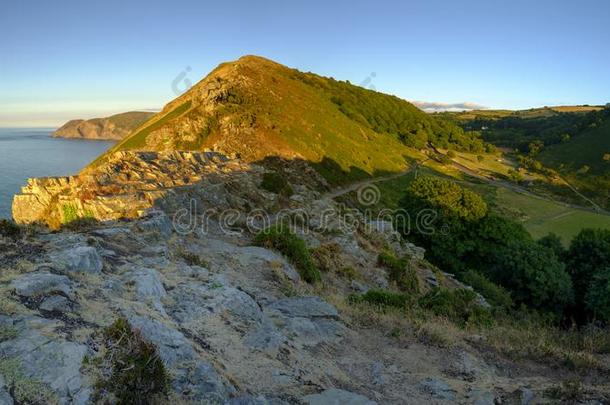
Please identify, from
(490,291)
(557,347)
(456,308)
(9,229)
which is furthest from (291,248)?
(490,291)

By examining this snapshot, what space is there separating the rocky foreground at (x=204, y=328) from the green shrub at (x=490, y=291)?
13.1 m

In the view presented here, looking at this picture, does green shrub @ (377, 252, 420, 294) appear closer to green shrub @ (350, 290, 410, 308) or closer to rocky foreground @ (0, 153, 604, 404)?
rocky foreground @ (0, 153, 604, 404)

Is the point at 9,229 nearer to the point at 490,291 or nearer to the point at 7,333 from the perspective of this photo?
the point at 7,333

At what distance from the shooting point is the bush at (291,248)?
665 inches

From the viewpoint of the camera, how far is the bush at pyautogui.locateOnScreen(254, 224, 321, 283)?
16.9m

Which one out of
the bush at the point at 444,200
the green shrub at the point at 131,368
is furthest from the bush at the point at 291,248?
the bush at the point at 444,200

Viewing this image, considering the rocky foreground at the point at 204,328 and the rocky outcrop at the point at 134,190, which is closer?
the rocky foreground at the point at 204,328

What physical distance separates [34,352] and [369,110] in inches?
4881

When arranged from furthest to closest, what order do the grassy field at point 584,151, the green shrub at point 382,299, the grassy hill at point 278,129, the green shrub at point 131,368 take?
1. the grassy field at point 584,151
2. the grassy hill at point 278,129
3. the green shrub at point 382,299
4. the green shrub at point 131,368

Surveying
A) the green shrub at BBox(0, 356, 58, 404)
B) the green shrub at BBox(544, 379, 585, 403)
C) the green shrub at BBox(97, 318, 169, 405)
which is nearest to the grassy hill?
the green shrub at BBox(544, 379, 585, 403)

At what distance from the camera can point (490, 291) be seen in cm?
2798

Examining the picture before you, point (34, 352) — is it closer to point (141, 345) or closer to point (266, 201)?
point (141, 345)

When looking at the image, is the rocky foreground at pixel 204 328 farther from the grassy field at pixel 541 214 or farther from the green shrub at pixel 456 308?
the grassy field at pixel 541 214

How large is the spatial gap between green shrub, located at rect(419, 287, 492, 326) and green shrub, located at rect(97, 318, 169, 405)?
10525 mm
